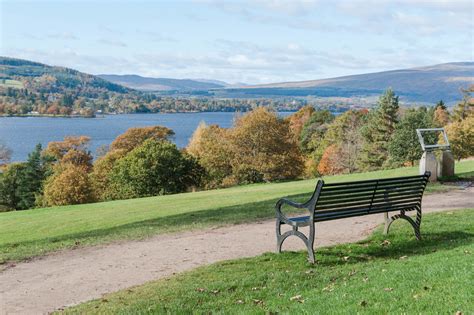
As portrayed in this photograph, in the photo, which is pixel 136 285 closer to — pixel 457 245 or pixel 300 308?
pixel 300 308

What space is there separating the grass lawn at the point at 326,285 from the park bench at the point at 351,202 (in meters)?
0.62

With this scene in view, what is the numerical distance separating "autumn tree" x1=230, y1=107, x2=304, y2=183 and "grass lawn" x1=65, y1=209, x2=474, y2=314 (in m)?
38.1

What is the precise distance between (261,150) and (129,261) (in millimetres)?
39802

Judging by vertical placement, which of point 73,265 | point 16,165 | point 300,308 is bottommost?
point 16,165

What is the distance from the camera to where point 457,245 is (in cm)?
988

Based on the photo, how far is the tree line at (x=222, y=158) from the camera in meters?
49.5

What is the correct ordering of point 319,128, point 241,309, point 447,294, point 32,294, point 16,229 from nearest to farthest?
point 447,294
point 241,309
point 32,294
point 16,229
point 319,128

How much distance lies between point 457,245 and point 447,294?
13.8 feet

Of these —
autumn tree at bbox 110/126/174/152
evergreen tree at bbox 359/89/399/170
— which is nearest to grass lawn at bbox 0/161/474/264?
evergreen tree at bbox 359/89/399/170

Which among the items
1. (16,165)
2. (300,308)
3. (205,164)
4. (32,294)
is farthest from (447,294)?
(16,165)

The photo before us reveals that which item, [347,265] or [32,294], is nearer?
[32,294]

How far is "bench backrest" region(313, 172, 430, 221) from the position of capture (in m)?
9.41

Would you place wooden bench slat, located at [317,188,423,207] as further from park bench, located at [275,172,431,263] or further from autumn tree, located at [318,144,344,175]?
autumn tree, located at [318,144,344,175]

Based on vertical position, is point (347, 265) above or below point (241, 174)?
above
